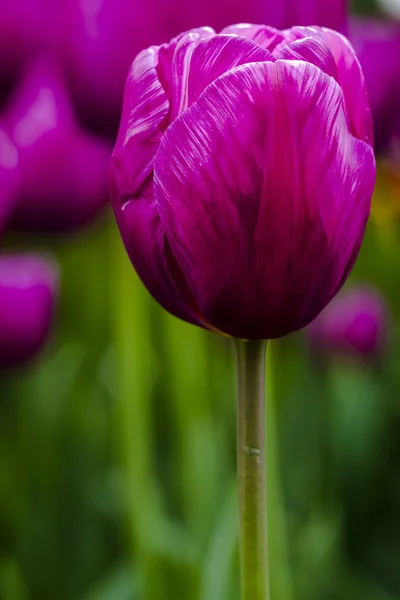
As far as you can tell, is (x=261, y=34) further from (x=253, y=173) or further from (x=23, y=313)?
(x=23, y=313)

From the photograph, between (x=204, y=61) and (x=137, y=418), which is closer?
(x=204, y=61)

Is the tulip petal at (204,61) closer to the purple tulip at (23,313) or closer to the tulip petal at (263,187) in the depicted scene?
the tulip petal at (263,187)

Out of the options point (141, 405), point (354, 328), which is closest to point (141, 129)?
point (141, 405)

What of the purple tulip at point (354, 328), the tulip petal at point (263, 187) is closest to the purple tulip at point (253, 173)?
the tulip petal at point (263, 187)

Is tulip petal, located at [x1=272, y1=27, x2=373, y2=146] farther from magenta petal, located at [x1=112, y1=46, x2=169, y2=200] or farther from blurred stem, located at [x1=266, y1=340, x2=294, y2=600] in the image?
blurred stem, located at [x1=266, y1=340, x2=294, y2=600]

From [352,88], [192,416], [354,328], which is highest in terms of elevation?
[352,88]

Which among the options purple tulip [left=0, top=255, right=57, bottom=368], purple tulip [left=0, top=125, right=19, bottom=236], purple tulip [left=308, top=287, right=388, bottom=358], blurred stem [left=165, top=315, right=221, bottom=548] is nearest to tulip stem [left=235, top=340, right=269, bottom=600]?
purple tulip [left=0, top=125, right=19, bottom=236]
